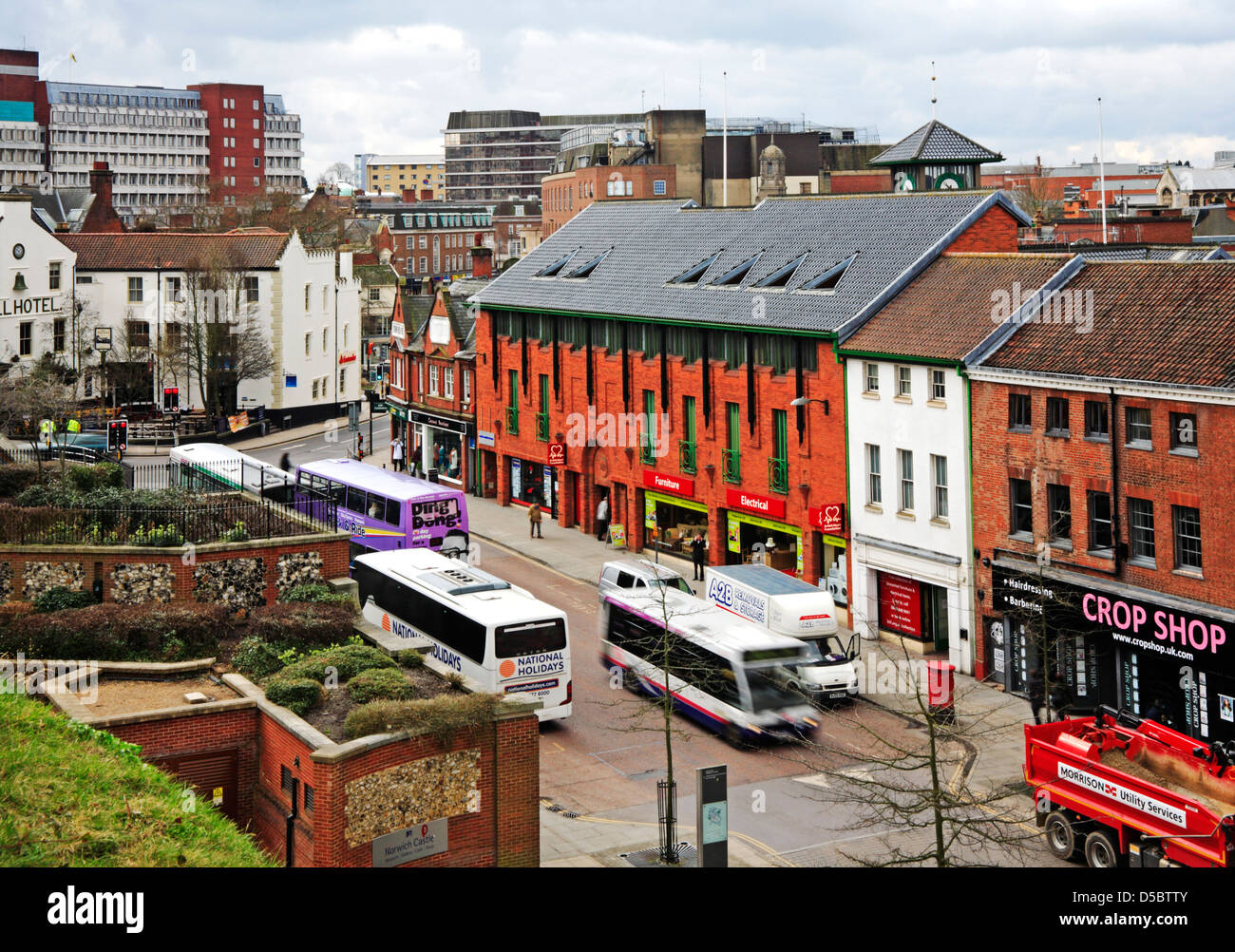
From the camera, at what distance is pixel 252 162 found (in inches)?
7864

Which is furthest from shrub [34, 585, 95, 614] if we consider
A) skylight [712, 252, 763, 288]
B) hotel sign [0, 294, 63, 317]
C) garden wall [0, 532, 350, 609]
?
hotel sign [0, 294, 63, 317]

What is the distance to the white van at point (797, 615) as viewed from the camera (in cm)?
3033

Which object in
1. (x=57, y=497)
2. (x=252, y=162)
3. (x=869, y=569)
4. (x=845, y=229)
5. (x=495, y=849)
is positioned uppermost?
(x=252, y=162)

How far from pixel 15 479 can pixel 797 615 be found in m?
19.3

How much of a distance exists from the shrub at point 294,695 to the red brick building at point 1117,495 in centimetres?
1553

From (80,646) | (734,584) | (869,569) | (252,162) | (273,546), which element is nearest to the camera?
(80,646)

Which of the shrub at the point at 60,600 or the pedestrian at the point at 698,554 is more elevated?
the shrub at the point at 60,600

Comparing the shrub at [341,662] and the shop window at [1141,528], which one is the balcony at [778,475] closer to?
the shop window at [1141,528]

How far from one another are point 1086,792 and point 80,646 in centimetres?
1787

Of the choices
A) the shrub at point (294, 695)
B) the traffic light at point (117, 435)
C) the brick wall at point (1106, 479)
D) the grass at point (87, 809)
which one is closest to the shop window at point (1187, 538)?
the brick wall at point (1106, 479)

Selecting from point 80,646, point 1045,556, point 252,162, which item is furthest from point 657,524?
point 252,162

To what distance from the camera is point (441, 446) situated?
6444 centimetres

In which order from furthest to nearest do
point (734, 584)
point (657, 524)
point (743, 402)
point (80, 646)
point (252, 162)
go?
point (252, 162) < point (657, 524) < point (743, 402) < point (734, 584) < point (80, 646)

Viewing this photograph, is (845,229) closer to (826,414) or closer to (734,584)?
(826,414)
